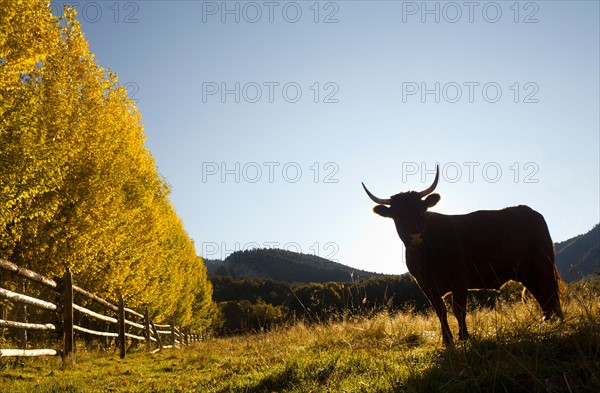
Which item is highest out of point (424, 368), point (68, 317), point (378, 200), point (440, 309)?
point (378, 200)

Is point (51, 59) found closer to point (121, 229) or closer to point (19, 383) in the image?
point (121, 229)

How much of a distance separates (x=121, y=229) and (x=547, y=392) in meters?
15.0

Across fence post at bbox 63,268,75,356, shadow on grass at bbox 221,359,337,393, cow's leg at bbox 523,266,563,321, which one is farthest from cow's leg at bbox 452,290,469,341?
fence post at bbox 63,268,75,356

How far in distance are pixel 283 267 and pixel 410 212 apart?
134624 millimetres

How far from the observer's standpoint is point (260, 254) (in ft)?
532

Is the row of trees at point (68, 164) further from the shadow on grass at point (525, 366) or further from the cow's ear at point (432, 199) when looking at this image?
the shadow on grass at point (525, 366)

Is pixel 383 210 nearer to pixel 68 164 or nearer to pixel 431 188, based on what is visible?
pixel 431 188

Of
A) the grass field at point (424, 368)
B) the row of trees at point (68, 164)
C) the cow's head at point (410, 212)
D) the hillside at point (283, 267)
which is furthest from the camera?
the hillside at point (283, 267)

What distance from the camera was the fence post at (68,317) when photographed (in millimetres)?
9594

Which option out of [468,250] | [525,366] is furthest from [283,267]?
[525,366]

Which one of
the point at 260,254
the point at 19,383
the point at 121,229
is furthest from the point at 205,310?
the point at 260,254

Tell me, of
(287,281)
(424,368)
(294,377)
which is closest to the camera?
(424,368)

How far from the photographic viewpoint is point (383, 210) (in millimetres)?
7320

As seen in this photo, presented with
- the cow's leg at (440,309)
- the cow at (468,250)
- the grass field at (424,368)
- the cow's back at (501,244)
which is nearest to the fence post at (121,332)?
the grass field at (424,368)
